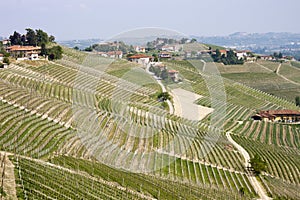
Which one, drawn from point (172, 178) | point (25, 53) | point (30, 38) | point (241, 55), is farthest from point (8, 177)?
point (241, 55)

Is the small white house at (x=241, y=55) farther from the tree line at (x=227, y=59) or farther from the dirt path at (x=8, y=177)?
the dirt path at (x=8, y=177)

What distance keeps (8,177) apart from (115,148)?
6009mm

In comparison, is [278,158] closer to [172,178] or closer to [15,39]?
[172,178]

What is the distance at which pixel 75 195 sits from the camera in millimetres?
11617

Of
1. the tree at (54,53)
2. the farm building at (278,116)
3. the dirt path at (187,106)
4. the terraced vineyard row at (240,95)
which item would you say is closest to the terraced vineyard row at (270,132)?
the farm building at (278,116)

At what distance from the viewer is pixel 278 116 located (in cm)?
3878

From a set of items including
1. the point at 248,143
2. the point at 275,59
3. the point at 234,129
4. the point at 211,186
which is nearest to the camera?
the point at 211,186

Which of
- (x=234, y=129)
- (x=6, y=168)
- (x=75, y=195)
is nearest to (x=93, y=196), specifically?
(x=75, y=195)

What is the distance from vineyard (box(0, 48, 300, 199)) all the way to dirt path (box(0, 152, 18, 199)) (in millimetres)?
81

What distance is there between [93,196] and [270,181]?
1198 cm

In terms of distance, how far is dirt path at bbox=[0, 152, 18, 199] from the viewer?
10487 millimetres

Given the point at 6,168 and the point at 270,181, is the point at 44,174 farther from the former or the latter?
the point at 270,181

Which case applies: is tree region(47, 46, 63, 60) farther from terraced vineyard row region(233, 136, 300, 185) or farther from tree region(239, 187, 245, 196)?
tree region(239, 187, 245, 196)

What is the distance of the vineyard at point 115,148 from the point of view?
1347 centimetres
